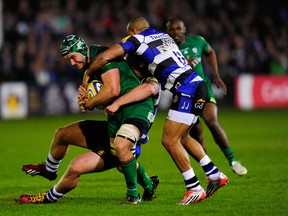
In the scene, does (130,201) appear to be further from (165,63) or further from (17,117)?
(17,117)

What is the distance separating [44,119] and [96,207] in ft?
51.2

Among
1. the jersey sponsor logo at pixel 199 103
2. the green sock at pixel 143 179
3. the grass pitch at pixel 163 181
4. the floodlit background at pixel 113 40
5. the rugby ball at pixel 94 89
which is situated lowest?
the floodlit background at pixel 113 40

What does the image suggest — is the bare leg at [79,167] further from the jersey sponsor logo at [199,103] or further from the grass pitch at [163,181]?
the jersey sponsor logo at [199,103]

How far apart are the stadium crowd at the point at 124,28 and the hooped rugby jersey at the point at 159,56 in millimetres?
16023

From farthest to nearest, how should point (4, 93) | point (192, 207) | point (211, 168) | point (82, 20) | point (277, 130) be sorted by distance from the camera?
point (82, 20)
point (4, 93)
point (277, 130)
point (211, 168)
point (192, 207)

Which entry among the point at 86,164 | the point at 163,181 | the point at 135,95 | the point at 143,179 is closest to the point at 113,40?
the point at 163,181

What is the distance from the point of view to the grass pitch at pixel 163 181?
332 inches

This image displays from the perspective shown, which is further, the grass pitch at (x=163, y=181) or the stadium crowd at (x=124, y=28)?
the stadium crowd at (x=124, y=28)

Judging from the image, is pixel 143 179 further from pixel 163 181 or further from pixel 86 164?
pixel 163 181

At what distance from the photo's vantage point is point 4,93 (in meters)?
23.9

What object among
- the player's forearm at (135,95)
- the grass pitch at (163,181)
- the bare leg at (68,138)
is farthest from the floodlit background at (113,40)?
the player's forearm at (135,95)

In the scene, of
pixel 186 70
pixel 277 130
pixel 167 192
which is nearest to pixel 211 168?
pixel 167 192

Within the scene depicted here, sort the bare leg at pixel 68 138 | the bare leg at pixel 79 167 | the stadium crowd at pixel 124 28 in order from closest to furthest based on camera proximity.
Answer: the bare leg at pixel 79 167 → the bare leg at pixel 68 138 → the stadium crowd at pixel 124 28

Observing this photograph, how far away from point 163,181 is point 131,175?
2.60m
